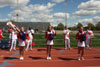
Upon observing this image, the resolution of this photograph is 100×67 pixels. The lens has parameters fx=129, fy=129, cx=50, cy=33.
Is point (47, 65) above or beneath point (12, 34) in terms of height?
beneath

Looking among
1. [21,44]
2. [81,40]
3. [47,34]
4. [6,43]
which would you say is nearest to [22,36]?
[21,44]

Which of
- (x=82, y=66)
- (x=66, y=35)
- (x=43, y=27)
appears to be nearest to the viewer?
(x=82, y=66)

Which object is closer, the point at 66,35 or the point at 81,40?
the point at 81,40

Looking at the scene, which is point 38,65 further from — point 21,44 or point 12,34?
point 12,34

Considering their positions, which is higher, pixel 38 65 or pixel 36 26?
pixel 36 26

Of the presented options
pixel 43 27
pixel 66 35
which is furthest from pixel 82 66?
pixel 43 27

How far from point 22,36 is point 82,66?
11.7 ft

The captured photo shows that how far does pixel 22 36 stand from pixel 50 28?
5.41 feet

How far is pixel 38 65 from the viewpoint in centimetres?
632

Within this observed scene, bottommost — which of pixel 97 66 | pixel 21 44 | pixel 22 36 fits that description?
pixel 97 66

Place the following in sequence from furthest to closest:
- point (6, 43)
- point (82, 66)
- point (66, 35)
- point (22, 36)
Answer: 1. point (6, 43)
2. point (66, 35)
3. point (22, 36)
4. point (82, 66)

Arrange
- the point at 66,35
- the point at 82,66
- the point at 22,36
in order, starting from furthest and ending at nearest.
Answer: the point at 66,35 → the point at 22,36 → the point at 82,66

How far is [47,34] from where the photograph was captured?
24.5 ft

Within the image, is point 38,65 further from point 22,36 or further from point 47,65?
point 22,36
